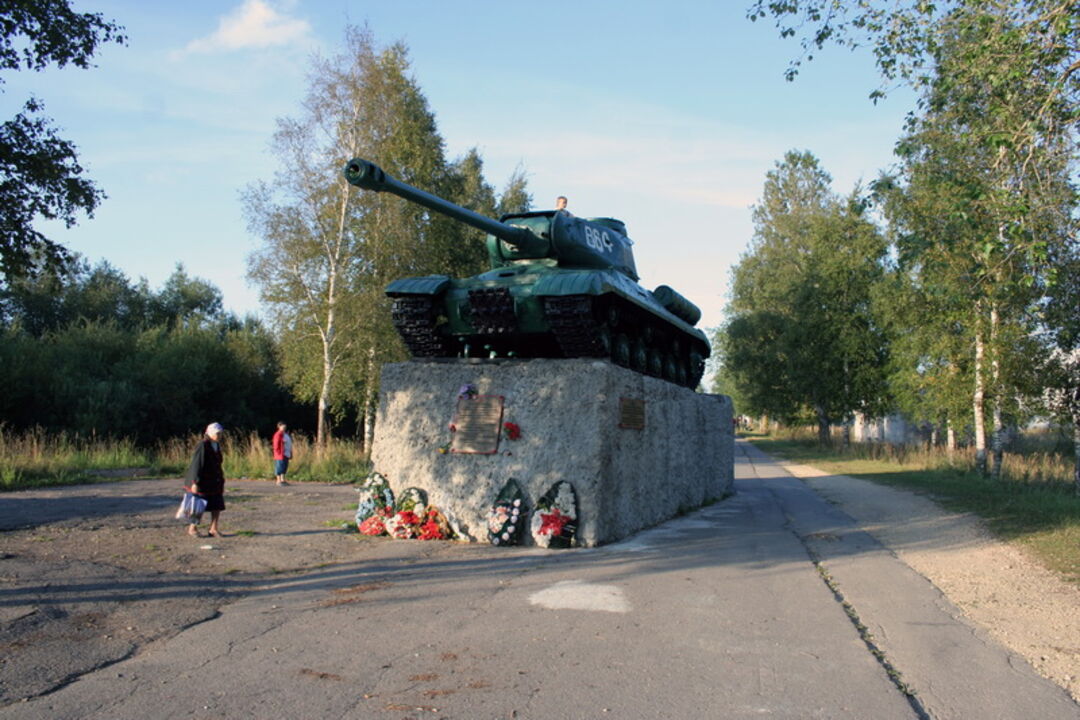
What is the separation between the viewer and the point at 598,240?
40.7 feet

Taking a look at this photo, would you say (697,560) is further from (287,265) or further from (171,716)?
(287,265)

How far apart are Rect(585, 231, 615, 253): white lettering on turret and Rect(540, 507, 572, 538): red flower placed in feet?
14.8

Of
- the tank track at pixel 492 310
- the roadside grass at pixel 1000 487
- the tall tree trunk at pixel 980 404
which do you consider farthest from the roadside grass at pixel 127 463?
the tall tree trunk at pixel 980 404

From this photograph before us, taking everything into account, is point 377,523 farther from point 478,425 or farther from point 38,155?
point 38,155

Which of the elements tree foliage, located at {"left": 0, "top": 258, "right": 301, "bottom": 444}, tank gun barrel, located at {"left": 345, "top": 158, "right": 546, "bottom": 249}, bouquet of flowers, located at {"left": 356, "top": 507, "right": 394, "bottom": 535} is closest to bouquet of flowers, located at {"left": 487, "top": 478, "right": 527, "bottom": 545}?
bouquet of flowers, located at {"left": 356, "top": 507, "right": 394, "bottom": 535}

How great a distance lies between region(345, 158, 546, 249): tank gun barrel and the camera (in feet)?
26.8

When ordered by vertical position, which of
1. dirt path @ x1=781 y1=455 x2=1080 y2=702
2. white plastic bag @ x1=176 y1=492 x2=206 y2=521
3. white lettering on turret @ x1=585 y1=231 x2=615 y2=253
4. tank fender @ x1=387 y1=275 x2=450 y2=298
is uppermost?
white lettering on turret @ x1=585 y1=231 x2=615 y2=253

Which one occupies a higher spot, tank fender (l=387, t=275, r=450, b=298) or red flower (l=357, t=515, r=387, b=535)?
tank fender (l=387, t=275, r=450, b=298)

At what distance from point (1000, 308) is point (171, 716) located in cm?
2095

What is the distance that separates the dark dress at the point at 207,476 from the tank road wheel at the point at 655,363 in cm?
680

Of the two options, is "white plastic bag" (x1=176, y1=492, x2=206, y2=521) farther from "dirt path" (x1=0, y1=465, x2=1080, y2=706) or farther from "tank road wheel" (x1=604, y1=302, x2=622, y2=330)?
"tank road wheel" (x1=604, y1=302, x2=622, y2=330)

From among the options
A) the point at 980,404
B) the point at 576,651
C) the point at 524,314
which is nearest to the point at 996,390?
the point at 980,404

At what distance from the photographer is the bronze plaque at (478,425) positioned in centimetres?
951

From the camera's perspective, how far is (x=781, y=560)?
28.0 ft
